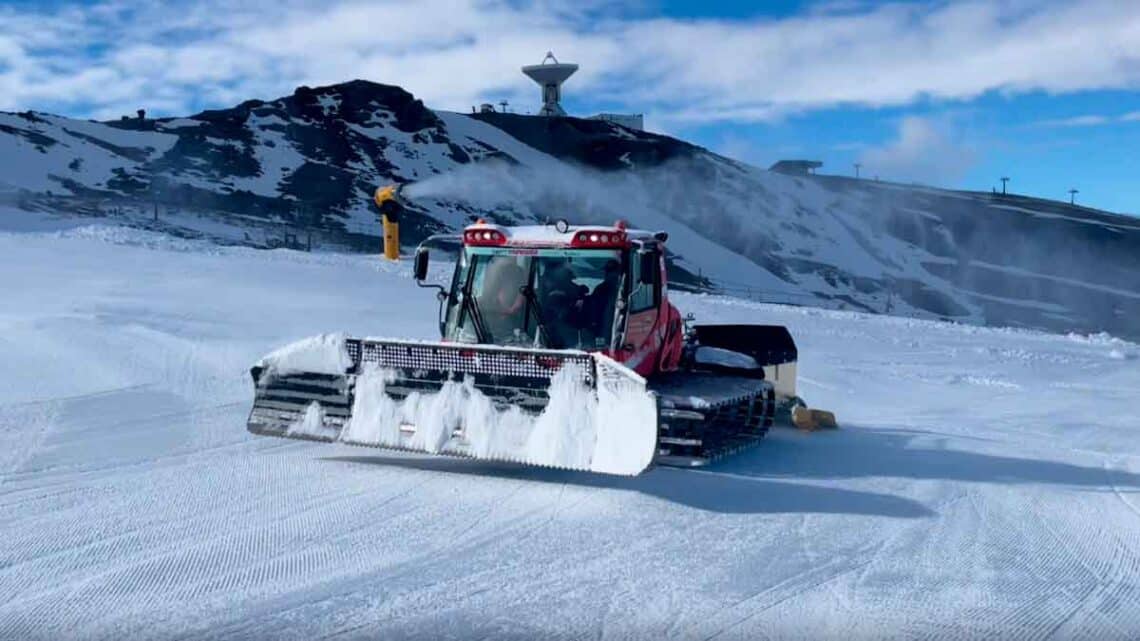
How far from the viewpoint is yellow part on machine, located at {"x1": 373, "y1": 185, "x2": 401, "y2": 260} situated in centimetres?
2325

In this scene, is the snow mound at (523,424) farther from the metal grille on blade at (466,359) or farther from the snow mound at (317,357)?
the snow mound at (317,357)

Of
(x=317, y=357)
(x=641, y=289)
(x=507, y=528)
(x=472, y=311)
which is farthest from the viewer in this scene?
(x=472, y=311)

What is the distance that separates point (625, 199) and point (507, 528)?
185 feet

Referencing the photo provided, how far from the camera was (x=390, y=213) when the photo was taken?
25.8 meters

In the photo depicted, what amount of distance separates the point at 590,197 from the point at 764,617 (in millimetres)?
55796

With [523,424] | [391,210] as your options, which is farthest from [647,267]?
[391,210]

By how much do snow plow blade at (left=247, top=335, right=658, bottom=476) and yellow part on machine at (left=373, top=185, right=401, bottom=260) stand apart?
505 inches

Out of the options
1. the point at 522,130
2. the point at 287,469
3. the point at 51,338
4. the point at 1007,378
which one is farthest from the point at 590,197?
the point at 287,469

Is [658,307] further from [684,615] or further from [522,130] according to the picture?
[522,130]

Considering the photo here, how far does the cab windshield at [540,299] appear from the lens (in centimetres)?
959

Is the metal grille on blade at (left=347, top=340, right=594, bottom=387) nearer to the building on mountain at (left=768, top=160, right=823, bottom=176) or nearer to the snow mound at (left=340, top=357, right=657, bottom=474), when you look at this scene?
the snow mound at (left=340, top=357, right=657, bottom=474)

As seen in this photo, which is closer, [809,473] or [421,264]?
[809,473]

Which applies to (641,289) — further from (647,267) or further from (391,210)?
(391,210)

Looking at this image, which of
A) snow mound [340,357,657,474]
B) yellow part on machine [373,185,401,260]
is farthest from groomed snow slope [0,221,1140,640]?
yellow part on machine [373,185,401,260]
